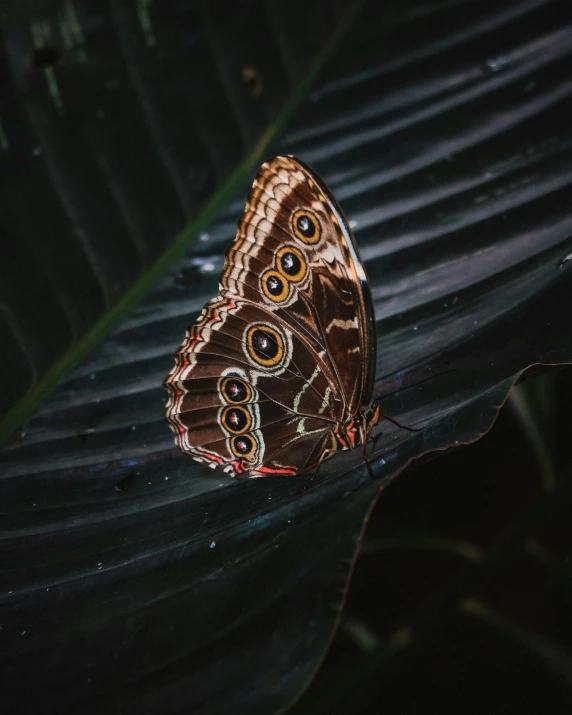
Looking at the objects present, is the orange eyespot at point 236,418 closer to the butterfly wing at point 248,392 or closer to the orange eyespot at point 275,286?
the butterfly wing at point 248,392

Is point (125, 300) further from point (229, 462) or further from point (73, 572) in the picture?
point (73, 572)

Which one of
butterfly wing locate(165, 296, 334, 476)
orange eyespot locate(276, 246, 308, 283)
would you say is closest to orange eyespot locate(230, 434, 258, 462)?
butterfly wing locate(165, 296, 334, 476)

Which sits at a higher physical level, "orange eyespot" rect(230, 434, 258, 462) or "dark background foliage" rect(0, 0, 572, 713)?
"dark background foliage" rect(0, 0, 572, 713)

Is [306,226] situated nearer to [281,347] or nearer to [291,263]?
[291,263]

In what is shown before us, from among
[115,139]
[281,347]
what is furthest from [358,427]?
[115,139]

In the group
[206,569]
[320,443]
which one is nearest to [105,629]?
[206,569]

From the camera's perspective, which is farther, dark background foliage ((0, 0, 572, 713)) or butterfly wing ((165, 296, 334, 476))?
butterfly wing ((165, 296, 334, 476))

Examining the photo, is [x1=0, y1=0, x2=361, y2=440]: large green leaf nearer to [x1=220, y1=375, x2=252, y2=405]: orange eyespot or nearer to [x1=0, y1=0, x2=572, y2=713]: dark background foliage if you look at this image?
[x1=0, y1=0, x2=572, y2=713]: dark background foliage
